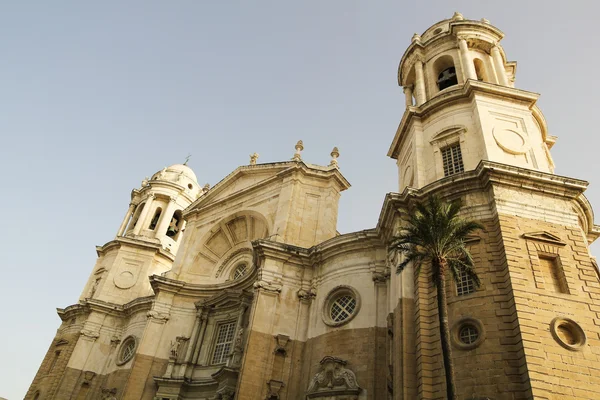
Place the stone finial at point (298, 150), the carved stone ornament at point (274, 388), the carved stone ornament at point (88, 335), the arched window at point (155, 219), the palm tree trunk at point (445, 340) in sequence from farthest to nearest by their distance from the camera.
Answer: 1. the arched window at point (155, 219)
2. the carved stone ornament at point (88, 335)
3. the stone finial at point (298, 150)
4. the carved stone ornament at point (274, 388)
5. the palm tree trunk at point (445, 340)

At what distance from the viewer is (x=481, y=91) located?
2166 cm

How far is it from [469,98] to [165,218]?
2808 centimetres

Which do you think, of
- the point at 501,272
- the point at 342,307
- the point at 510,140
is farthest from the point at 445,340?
the point at 510,140

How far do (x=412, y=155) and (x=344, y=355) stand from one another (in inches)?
389

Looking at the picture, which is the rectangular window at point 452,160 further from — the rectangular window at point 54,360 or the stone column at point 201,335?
the rectangular window at point 54,360

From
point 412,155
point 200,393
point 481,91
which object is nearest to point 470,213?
point 412,155

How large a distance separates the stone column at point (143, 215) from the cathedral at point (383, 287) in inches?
110

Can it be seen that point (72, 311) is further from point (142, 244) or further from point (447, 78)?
point (447, 78)

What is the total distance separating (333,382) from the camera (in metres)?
19.2

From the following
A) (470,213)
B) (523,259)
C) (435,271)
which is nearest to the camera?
(435,271)

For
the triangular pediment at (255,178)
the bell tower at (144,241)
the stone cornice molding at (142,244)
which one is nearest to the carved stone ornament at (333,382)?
the triangular pediment at (255,178)

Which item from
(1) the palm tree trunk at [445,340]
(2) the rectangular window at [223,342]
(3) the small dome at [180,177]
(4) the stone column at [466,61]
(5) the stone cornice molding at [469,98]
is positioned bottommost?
(1) the palm tree trunk at [445,340]

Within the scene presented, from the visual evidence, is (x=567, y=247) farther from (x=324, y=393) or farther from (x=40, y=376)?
(x=40, y=376)

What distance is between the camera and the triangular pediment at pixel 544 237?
→ 52.5 feet
